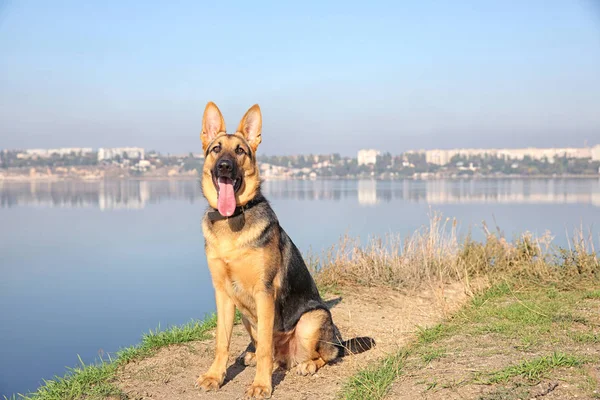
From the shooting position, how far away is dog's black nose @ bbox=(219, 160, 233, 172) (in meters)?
5.01

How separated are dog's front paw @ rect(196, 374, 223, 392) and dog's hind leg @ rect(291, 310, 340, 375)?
82cm

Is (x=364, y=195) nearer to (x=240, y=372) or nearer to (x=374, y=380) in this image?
(x=240, y=372)

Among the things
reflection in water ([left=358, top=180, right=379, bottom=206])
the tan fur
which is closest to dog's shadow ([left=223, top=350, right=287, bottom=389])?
the tan fur

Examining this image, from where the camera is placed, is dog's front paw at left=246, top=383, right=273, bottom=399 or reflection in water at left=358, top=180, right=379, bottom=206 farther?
reflection in water at left=358, top=180, right=379, bottom=206

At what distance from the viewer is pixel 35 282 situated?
18500mm

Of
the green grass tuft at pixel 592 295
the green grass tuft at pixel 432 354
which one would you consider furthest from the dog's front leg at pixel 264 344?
the green grass tuft at pixel 592 295

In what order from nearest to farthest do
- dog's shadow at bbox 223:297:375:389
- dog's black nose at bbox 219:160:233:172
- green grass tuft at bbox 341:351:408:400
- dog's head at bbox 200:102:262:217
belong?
green grass tuft at bbox 341:351:408:400 < dog's black nose at bbox 219:160:233:172 < dog's head at bbox 200:102:262:217 < dog's shadow at bbox 223:297:375:389

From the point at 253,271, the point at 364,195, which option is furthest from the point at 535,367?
the point at 364,195

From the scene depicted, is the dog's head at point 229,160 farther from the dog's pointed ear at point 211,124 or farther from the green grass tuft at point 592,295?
the green grass tuft at point 592,295

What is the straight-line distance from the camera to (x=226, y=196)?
5172mm

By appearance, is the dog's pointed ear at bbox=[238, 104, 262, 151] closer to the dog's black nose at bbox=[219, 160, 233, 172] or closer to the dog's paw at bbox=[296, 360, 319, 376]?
the dog's black nose at bbox=[219, 160, 233, 172]

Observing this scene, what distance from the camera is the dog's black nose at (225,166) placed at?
5.01 metres

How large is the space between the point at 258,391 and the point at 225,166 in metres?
2.06

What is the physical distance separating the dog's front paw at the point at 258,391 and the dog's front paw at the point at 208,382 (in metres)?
0.41
